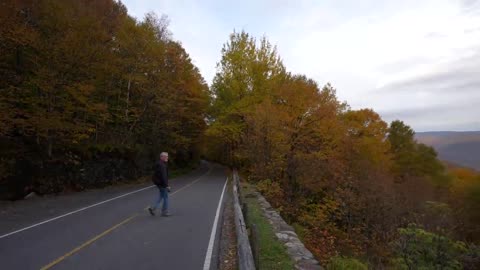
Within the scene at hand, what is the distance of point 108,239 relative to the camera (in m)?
8.21

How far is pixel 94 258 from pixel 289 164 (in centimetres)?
1271

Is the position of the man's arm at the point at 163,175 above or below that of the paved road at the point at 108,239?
above

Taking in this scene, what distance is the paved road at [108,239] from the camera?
6508mm

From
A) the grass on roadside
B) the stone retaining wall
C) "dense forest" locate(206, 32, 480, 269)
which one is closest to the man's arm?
the grass on roadside

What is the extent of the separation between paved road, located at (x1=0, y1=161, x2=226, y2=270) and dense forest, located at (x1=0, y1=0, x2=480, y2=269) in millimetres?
3408

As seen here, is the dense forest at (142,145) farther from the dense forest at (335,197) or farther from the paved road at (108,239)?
the paved road at (108,239)

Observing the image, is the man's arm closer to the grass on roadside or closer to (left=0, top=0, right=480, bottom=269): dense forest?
the grass on roadside

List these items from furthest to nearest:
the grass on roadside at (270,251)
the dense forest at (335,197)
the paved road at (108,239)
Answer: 1. the dense forest at (335,197)
2. the paved road at (108,239)
3. the grass on roadside at (270,251)

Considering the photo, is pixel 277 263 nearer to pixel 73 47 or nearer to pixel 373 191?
pixel 373 191

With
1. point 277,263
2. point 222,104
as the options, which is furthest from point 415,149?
point 277,263

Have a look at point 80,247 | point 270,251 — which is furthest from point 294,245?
point 80,247

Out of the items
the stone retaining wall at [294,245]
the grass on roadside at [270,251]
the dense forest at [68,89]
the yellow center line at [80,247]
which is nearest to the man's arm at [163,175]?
the yellow center line at [80,247]

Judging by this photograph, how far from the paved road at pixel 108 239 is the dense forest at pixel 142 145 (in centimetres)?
341

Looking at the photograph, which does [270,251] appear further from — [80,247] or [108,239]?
[80,247]
